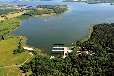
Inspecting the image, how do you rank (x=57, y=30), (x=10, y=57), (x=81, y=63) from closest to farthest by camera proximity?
(x=81, y=63) < (x=10, y=57) < (x=57, y=30)

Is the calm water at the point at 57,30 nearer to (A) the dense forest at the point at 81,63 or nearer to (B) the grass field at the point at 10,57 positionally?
(B) the grass field at the point at 10,57

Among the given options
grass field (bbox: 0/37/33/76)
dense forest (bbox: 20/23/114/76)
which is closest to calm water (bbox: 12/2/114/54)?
grass field (bbox: 0/37/33/76)

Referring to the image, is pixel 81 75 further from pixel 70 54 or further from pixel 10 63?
pixel 10 63

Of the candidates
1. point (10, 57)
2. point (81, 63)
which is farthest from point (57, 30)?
point (81, 63)

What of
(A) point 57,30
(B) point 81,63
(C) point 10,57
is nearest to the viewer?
(B) point 81,63

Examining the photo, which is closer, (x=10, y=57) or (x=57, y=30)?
(x=10, y=57)

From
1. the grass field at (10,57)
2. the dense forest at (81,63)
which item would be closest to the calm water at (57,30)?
the grass field at (10,57)

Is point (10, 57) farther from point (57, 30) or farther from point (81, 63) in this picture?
point (57, 30)

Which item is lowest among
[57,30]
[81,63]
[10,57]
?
[10,57]

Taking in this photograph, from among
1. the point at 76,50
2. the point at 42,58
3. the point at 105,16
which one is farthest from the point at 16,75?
the point at 105,16
